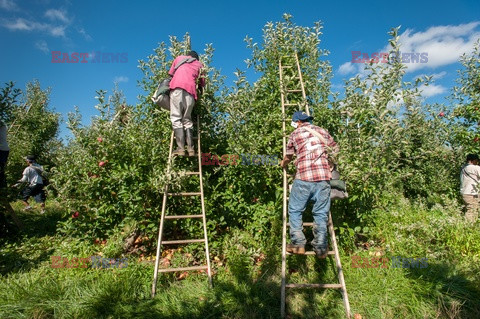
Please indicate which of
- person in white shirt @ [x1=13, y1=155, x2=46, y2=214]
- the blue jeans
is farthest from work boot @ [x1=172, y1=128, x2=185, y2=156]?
person in white shirt @ [x1=13, y1=155, x2=46, y2=214]

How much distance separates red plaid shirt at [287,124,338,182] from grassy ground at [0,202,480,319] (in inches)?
58.3

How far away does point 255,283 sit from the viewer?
11.9ft

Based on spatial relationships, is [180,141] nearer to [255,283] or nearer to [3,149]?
[255,283]

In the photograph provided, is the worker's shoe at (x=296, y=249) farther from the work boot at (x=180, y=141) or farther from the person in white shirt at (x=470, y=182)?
the person in white shirt at (x=470, y=182)

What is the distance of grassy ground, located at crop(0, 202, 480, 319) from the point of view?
3055mm

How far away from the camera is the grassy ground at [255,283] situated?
3055 mm

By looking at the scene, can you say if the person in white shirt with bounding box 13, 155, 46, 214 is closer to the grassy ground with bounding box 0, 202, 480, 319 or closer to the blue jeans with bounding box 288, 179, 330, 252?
the grassy ground with bounding box 0, 202, 480, 319

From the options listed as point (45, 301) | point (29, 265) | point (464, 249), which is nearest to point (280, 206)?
point (464, 249)

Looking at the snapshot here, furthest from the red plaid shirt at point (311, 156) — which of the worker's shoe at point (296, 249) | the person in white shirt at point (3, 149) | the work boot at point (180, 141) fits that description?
the person in white shirt at point (3, 149)

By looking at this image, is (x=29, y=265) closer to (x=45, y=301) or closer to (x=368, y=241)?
(x=45, y=301)

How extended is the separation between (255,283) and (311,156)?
195 cm

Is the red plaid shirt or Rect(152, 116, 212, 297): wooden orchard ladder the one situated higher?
the red plaid shirt

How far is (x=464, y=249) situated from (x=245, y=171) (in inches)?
151

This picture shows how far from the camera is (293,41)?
5.42 metres
